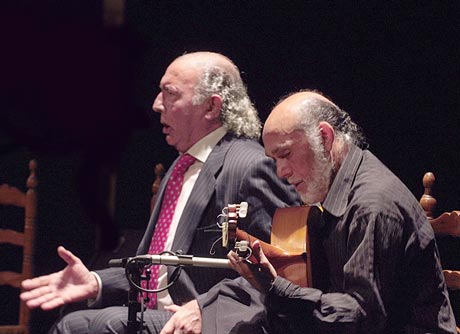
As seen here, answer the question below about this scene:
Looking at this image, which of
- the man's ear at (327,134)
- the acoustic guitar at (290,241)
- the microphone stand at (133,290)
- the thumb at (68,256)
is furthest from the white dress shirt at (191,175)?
the man's ear at (327,134)

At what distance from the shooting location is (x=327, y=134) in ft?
6.40

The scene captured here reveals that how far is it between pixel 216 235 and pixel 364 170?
66 centimetres

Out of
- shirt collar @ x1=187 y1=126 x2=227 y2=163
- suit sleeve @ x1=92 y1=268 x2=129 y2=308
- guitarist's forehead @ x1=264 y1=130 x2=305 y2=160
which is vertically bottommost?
suit sleeve @ x1=92 y1=268 x2=129 y2=308

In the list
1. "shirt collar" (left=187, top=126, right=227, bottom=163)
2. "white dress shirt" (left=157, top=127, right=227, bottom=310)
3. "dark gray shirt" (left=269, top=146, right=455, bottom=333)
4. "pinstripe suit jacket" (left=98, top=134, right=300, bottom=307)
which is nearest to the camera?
"dark gray shirt" (left=269, top=146, right=455, bottom=333)

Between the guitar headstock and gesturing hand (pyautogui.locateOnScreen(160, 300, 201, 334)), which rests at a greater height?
the guitar headstock

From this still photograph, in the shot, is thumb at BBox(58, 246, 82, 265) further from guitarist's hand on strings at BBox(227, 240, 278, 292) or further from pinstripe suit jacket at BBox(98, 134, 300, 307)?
guitarist's hand on strings at BBox(227, 240, 278, 292)

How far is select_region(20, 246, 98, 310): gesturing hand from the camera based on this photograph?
7.01ft

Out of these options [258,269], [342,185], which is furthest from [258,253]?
[342,185]

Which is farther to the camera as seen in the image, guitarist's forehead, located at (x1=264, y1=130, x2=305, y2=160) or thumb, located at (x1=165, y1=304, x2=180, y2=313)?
thumb, located at (x1=165, y1=304, x2=180, y2=313)

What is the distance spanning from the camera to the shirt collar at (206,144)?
254cm

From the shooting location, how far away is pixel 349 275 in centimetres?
163

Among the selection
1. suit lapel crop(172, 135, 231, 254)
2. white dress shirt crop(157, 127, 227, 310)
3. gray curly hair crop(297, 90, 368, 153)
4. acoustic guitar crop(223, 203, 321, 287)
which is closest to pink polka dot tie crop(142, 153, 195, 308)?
white dress shirt crop(157, 127, 227, 310)

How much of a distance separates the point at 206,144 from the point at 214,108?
14 cm

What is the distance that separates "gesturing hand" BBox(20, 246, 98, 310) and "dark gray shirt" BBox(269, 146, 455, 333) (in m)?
0.77
